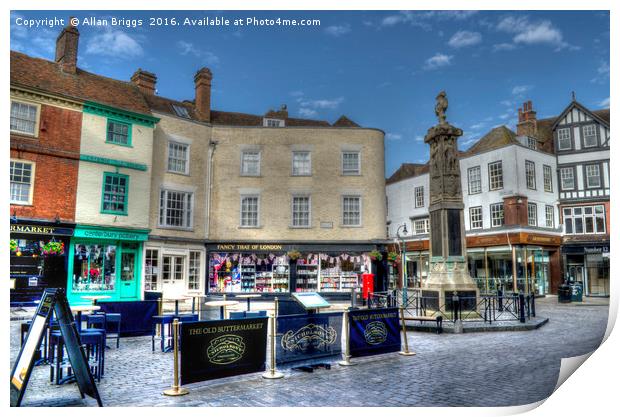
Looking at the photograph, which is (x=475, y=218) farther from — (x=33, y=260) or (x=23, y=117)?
(x=23, y=117)

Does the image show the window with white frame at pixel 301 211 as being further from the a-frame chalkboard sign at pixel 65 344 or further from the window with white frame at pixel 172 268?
the a-frame chalkboard sign at pixel 65 344

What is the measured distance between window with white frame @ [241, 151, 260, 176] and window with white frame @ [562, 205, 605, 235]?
9.47 meters

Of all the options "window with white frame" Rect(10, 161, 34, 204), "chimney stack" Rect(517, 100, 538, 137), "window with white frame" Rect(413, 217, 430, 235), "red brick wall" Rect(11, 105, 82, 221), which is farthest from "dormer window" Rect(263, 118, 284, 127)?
"window with white frame" Rect(413, 217, 430, 235)

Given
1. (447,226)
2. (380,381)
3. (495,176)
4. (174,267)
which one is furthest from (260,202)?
(380,381)

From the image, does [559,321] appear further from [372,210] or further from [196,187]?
[196,187]

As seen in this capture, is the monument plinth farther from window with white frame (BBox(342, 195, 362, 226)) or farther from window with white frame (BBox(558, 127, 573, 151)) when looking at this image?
window with white frame (BBox(342, 195, 362, 226))

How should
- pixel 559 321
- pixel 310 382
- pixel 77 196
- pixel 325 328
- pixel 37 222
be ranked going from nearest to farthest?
pixel 310 382, pixel 325 328, pixel 37 222, pixel 77 196, pixel 559 321

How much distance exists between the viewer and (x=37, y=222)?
333 inches

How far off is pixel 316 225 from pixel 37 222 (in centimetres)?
1115

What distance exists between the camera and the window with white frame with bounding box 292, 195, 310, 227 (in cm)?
1693

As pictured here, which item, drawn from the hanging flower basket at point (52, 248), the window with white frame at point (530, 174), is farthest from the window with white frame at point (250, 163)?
the window with white frame at point (530, 174)

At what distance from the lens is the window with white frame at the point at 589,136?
8.15m
